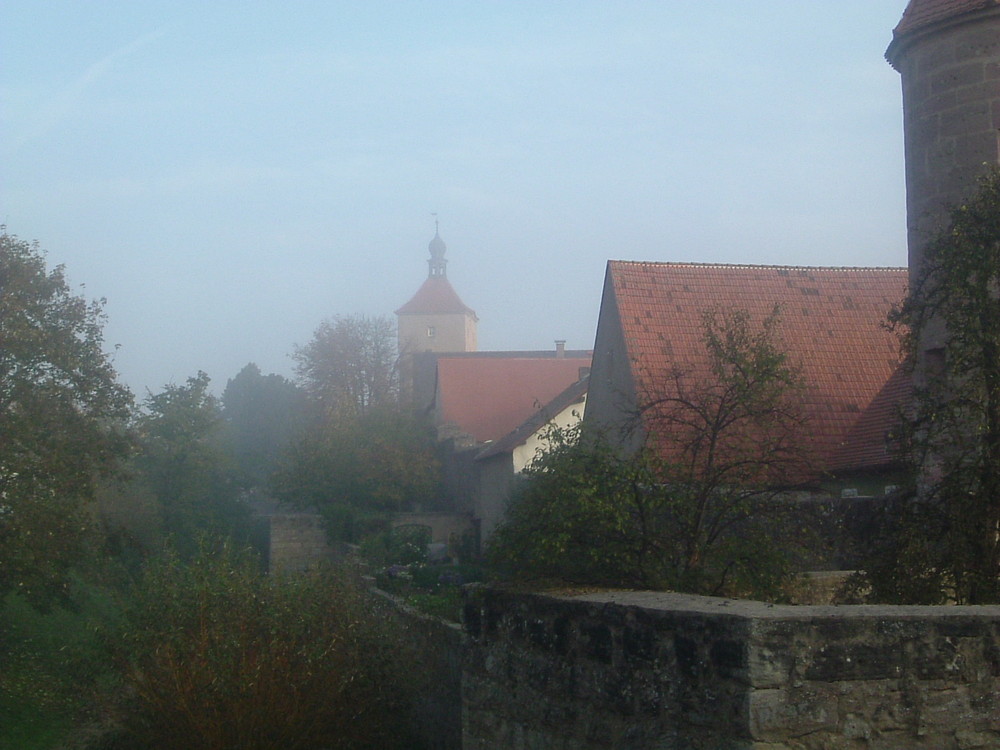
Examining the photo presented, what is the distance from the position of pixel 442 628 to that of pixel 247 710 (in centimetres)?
260

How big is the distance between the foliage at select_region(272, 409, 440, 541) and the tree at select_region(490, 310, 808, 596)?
28.9m

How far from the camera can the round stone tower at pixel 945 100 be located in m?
12.4

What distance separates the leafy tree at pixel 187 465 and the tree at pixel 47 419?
51.6 ft

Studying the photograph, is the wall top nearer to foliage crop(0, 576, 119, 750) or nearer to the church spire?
foliage crop(0, 576, 119, 750)

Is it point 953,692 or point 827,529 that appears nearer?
point 953,692

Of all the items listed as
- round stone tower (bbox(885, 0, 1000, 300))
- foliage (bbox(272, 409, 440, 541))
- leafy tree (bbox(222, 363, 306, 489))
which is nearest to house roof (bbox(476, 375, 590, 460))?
foliage (bbox(272, 409, 440, 541))

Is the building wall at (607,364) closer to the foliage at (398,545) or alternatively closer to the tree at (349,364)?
the foliage at (398,545)

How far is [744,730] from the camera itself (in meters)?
4.52

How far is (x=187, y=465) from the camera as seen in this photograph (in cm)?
3941

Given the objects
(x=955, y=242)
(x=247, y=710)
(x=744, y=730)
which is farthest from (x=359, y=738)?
(x=955, y=242)

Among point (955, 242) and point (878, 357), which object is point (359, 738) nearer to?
point (955, 242)

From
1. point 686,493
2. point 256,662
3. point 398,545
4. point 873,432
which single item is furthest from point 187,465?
point 686,493

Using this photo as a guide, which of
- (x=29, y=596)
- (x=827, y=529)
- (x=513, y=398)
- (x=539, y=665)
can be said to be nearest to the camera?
(x=539, y=665)

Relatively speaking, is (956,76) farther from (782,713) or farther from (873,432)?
(782,713)
